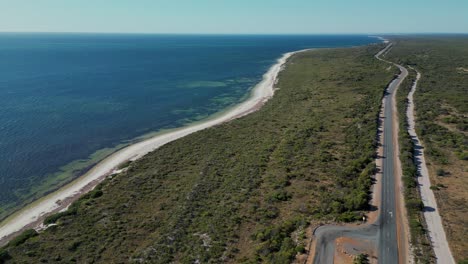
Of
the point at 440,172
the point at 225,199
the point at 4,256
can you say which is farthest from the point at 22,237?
the point at 440,172

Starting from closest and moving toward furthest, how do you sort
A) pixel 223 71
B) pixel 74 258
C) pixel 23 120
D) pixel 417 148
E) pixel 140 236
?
pixel 74 258, pixel 140 236, pixel 417 148, pixel 23 120, pixel 223 71

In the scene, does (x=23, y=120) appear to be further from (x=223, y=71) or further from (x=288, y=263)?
(x=223, y=71)

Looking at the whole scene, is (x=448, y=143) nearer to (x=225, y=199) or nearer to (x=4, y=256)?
(x=225, y=199)

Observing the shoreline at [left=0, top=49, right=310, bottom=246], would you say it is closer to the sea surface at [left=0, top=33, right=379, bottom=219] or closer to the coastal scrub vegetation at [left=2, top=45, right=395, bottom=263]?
the sea surface at [left=0, top=33, right=379, bottom=219]

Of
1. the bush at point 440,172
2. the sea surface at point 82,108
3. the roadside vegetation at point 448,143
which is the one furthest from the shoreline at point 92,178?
the bush at point 440,172

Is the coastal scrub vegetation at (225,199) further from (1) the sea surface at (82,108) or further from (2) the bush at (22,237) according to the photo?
(1) the sea surface at (82,108)

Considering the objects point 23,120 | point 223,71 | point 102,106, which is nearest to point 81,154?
point 23,120
